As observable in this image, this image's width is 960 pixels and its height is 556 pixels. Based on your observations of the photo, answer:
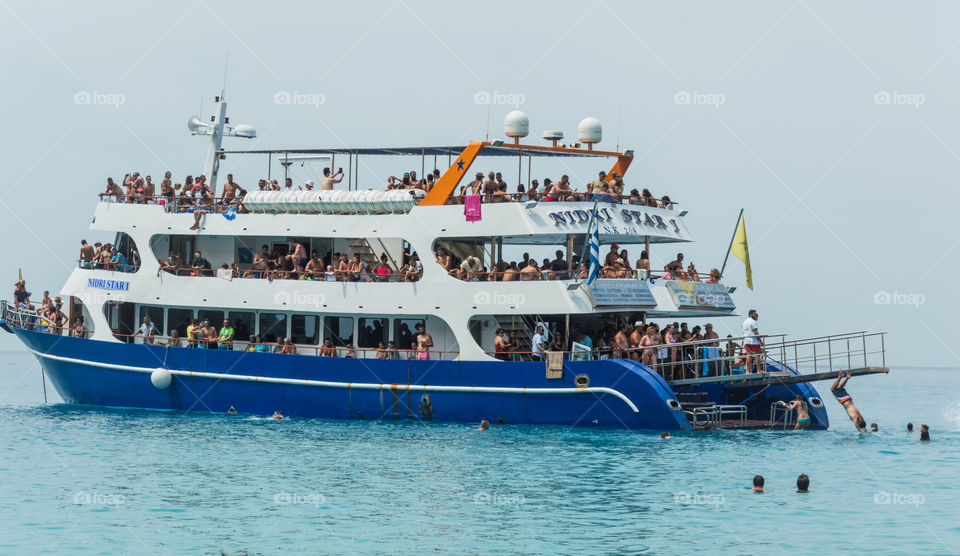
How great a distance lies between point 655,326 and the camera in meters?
28.6

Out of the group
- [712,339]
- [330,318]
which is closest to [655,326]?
[712,339]

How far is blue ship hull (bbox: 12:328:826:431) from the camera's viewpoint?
2653cm

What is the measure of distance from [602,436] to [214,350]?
9.85m

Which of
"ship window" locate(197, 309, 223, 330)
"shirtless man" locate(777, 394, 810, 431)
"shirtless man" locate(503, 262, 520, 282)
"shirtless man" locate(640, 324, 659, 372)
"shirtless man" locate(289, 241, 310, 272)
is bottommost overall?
"shirtless man" locate(777, 394, 810, 431)

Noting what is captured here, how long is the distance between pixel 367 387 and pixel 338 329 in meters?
2.44

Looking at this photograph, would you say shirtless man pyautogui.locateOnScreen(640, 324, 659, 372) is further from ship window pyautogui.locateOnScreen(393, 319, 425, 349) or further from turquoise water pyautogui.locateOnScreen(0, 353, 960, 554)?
ship window pyautogui.locateOnScreen(393, 319, 425, 349)

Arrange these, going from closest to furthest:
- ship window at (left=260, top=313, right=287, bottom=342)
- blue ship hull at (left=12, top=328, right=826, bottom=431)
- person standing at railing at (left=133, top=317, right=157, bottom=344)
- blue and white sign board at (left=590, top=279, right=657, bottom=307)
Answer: blue ship hull at (left=12, top=328, right=826, bottom=431)
blue and white sign board at (left=590, top=279, right=657, bottom=307)
ship window at (left=260, top=313, right=287, bottom=342)
person standing at railing at (left=133, top=317, right=157, bottom=344)

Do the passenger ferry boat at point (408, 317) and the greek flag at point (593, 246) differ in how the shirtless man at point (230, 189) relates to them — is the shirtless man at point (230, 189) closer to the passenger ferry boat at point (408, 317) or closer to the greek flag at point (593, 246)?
the passenger ferry boat at point (408, 317)

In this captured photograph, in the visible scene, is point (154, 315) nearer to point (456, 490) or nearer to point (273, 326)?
point (273, 326)

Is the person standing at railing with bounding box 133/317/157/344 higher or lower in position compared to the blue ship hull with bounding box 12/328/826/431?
higher

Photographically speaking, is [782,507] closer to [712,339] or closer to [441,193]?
[712,339]

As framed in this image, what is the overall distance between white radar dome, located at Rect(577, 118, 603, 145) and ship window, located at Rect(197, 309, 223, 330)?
33.1ft

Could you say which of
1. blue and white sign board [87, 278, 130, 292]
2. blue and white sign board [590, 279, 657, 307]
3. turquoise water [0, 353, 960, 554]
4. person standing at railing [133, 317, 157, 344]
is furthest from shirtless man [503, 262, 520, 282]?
blue and white sign board [87, 278, 130, 292]

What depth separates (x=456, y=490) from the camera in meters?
20.6
